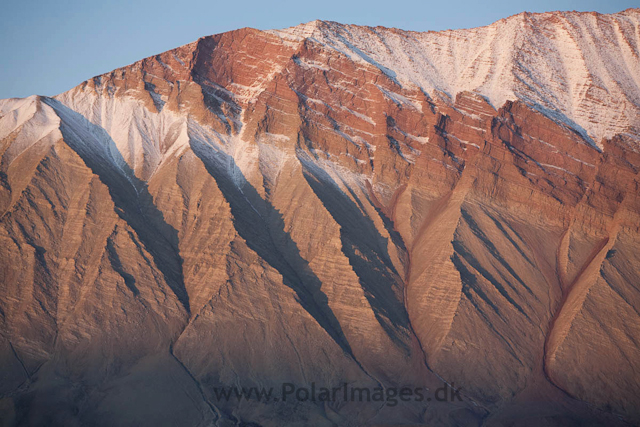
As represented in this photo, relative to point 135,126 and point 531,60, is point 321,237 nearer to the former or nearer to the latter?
point 135,126

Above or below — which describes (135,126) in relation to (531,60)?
below

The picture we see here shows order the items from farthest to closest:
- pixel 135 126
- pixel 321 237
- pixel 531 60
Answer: pixel 531 60 → pixel 135 126 → pixel 321 237

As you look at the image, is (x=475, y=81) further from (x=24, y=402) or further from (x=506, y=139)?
(x=24, y=402)

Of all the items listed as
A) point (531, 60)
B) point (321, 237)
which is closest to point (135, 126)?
point (321, 237)

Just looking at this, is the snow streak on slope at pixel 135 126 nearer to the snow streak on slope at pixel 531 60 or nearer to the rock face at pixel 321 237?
the rock face at pixel 321 237

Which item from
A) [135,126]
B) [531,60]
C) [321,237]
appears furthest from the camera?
[531,60]

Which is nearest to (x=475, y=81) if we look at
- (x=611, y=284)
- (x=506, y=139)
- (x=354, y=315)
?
(x=506, y=139)

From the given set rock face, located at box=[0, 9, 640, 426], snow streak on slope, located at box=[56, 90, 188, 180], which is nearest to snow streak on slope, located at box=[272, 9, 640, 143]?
rock face, located at box=[0, 9, 640, 426]
